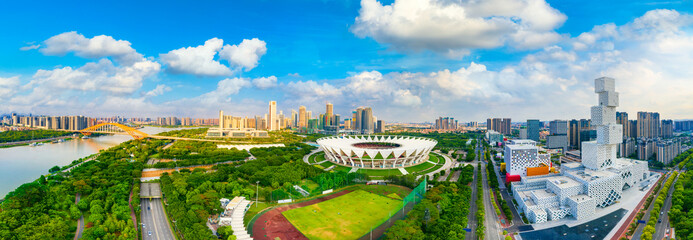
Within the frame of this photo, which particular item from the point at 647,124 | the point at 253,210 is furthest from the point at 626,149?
the point at 253,210

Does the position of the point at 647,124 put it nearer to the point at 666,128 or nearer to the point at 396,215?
the point at 666,128

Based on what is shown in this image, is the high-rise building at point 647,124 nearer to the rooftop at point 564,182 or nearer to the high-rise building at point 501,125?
the high-rise building at point 501,125

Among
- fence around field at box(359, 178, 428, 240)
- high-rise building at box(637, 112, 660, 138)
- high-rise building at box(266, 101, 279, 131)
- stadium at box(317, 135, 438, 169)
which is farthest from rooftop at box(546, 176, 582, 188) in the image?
high-rise building at box(266, 101, 279, 131)

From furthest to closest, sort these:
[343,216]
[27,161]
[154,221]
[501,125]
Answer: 1. [501,125]
2. [27,161]
3. [343,216]
4. [154,221]

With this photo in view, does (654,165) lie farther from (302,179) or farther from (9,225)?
(9,225)

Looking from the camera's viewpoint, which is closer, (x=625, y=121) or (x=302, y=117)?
(x=625, y=121)

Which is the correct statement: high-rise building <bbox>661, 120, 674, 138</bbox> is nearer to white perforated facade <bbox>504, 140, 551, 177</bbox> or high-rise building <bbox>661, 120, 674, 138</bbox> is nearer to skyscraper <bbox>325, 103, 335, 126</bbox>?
white perforated facade <bbox>504, 140, 551, 177</bbox>

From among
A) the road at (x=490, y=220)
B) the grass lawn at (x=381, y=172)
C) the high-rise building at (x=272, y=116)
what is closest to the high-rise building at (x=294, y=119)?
the high-rise building at (x=272, y=116)
